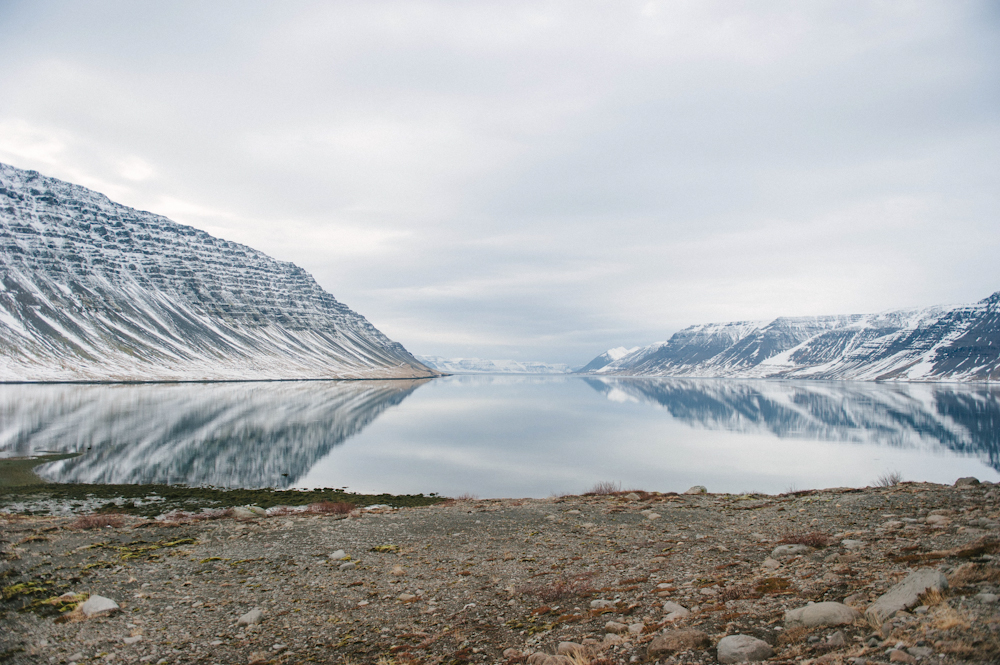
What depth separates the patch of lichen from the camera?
1222 inches

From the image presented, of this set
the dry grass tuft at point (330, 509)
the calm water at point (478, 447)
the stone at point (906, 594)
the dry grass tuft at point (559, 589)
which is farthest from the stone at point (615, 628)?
the calm water at point (478, 447)

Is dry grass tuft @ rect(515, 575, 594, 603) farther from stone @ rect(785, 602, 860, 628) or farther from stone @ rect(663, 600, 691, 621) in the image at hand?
stone @ rect(785, 602, 860, 628)

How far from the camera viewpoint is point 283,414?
89.1 m

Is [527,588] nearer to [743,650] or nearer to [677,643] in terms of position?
[677,643]

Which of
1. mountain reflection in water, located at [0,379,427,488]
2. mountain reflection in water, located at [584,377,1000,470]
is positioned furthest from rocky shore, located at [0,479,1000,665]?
mountain reflection in water, located at [584,377,1000,470]

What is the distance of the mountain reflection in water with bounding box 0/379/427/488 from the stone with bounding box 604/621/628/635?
3628 cm

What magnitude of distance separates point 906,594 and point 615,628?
463 cm

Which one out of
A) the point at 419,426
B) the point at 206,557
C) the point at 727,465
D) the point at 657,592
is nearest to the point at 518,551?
the point at 657,592

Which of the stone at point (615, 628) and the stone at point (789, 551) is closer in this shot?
the stone at point (615, 628)

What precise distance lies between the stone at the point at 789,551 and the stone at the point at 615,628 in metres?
6.26

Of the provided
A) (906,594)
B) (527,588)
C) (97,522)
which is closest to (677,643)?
Result: (906,594)

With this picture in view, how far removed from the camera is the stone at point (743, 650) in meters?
7.39

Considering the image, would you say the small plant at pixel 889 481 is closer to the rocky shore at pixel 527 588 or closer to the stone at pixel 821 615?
the rocky shore at pixel 527 588

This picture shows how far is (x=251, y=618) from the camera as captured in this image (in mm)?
11734
